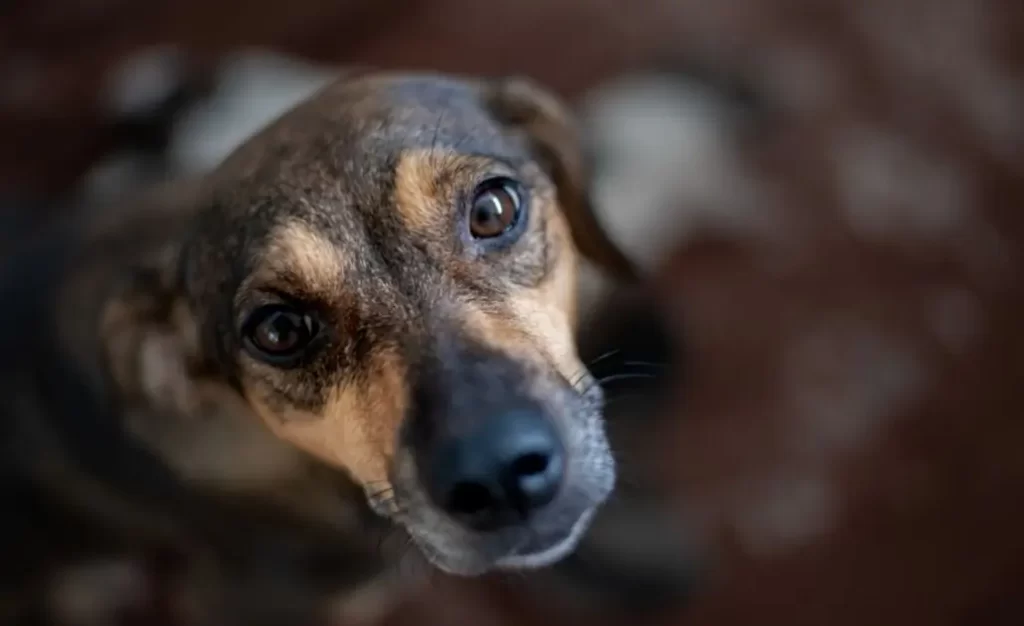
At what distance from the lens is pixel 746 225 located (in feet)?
8.77

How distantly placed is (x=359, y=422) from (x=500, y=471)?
0.27m

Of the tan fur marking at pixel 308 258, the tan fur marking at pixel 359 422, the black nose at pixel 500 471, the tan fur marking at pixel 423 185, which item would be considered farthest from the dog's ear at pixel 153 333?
the black nose at pixel 500 471

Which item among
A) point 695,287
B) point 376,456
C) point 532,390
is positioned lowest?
point 695,287

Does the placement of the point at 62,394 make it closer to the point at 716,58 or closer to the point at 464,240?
the point at 464,240

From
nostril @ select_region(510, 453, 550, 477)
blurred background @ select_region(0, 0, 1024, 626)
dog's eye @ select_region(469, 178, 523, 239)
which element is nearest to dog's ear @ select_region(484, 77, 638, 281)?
dog's eye @ select_region(469, 178, 523, 239)

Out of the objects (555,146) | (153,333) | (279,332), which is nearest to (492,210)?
(555,146)

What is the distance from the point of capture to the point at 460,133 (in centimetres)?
165

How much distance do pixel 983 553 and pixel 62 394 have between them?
5.84 ft

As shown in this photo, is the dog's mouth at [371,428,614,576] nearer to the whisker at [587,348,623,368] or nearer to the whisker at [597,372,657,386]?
the whisker at [597,372,657,386]

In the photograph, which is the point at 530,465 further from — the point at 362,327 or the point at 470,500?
the point at 362,327

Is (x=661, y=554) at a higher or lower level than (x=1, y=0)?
lower

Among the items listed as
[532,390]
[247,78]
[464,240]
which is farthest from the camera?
[247,78]

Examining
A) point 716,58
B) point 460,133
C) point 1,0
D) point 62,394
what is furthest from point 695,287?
point 1,0

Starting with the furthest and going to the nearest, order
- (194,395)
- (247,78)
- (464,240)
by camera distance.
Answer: (247,78)
(194,395)
(464,240)
